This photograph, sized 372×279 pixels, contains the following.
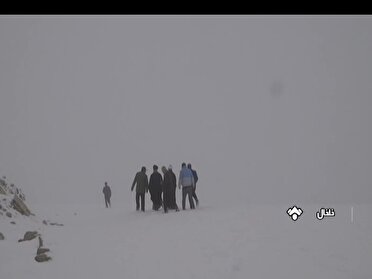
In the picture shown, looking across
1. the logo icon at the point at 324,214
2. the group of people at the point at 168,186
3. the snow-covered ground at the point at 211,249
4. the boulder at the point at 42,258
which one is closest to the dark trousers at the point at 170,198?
the group of people at the point at 168,186

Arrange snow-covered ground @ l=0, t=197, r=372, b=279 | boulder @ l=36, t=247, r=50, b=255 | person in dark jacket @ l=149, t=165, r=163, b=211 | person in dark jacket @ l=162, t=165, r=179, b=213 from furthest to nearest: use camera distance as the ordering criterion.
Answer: person in dark jacket @ l=149, t=165, r=163, b=211, person in dark jacket @ l=162, t=165, r=179, b=213, boulder @ l=36, t=247, r=50, b=255, snow-covered ground @ l=0, t=197, r=372, b=279

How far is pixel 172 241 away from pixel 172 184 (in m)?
6.16

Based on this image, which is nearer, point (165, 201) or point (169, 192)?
point (165, 201)

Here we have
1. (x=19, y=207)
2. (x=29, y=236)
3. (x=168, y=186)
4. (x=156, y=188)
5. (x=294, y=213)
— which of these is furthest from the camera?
(x=156, y=188)

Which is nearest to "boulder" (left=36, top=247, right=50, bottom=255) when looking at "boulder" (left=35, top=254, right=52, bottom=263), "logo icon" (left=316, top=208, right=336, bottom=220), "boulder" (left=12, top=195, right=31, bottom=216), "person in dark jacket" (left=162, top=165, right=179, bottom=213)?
"boulder" (left=35, top=254, right=52, bottom=263)

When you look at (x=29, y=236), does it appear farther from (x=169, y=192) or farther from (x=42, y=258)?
(x=169, y=192)

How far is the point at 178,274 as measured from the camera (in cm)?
917

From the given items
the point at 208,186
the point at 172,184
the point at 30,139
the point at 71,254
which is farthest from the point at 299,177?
the point at 30,139

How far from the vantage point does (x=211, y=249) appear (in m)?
10.4

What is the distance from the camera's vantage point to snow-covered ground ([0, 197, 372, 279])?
9156mm

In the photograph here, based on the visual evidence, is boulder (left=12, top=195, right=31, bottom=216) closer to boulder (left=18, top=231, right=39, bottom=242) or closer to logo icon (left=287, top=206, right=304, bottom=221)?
boulder (left=18, top=231, right=39, bottom=242)

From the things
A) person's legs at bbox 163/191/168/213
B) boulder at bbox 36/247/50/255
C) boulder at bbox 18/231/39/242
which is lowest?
boulder at bbox 36/247/50/255

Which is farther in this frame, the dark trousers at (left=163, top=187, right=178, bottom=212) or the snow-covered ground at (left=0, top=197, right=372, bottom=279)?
the dark trousers at (left=163, top=187, right=178, bottom=212)

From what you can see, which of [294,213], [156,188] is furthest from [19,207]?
[294,213]
